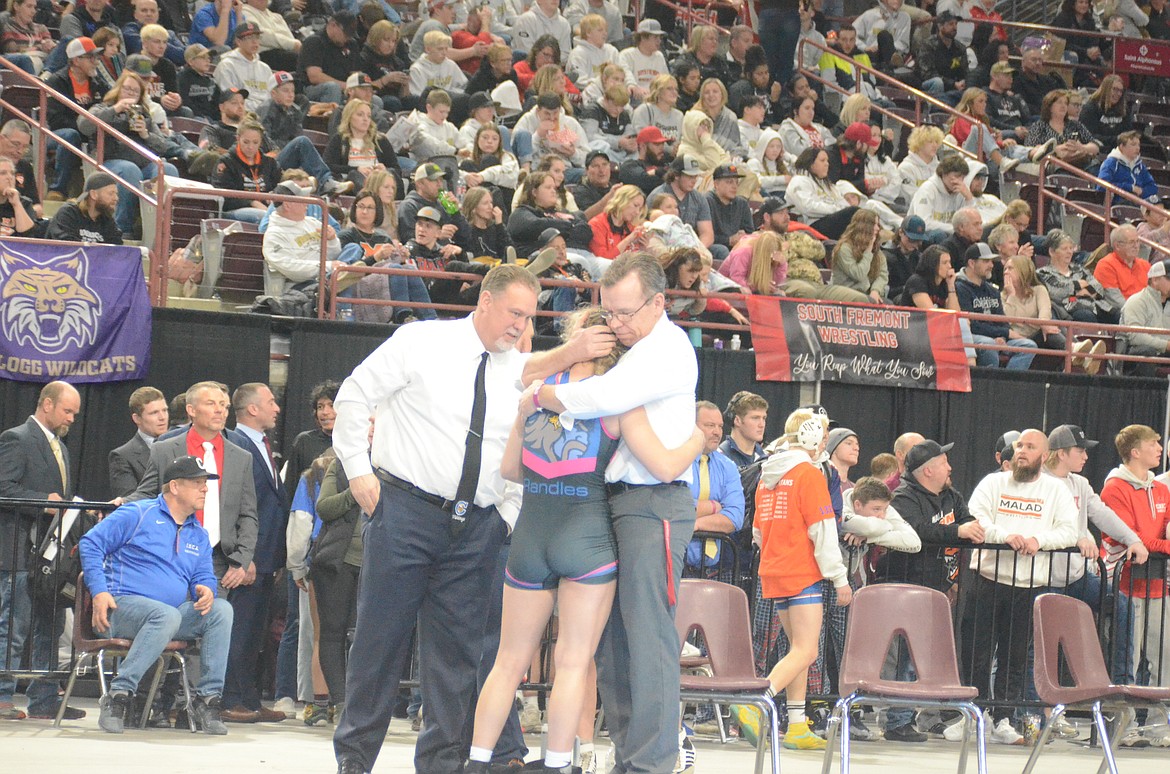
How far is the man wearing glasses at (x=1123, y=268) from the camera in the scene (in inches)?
602

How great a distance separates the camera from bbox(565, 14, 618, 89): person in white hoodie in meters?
17.1

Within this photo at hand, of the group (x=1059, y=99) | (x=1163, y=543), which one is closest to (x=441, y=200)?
(x=1163, y=543)

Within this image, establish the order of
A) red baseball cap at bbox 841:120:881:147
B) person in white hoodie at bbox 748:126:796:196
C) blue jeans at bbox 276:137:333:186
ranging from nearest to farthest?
blue jeans at bbox 276:137:333:186 < person in white hoodie at bbox 748:126:796:196 < red baseball cap at bbox 841:120:881:147

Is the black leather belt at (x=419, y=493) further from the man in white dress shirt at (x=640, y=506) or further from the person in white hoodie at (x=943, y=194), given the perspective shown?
the person in white hoodie at (x=943, y=194)

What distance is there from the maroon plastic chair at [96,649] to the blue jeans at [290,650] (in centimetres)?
99

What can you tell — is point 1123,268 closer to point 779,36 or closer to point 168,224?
point 779,36

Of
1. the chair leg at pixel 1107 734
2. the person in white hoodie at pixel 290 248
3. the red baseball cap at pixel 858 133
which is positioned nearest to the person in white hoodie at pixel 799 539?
the chair leg at pixel 1107 734

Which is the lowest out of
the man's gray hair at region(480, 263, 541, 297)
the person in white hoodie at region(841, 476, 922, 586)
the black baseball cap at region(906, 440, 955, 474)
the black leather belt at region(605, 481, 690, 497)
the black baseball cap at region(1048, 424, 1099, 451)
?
the person in white hoodie at region(841, 476, 922, 586)

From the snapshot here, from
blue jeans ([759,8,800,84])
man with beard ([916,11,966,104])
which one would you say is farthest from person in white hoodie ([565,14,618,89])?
man with beard ([916,11,966,104])

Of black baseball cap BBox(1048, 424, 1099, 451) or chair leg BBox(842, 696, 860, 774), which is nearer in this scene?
chair leg BBox(842, 696, 860, 774)

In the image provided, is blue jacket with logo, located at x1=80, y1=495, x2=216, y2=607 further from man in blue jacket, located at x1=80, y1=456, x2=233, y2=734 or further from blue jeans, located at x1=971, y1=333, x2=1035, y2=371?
blue jeans, located at x1=971, y1=333, x2=1035, y2=371

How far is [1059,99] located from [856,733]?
474 inches

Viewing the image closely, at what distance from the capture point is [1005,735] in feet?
30.1

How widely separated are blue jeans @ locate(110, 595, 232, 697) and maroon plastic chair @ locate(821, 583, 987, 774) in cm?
330
